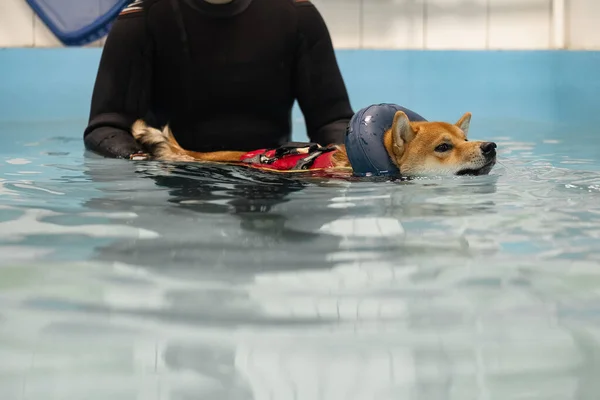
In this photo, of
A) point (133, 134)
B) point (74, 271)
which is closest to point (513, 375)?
point (74, 271)

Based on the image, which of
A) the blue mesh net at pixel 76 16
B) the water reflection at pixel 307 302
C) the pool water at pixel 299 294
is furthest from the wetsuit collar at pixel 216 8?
the blue mesh net at pixel 76 16

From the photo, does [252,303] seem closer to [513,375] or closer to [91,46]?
[513,375]

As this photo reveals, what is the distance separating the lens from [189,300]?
108 centimetres

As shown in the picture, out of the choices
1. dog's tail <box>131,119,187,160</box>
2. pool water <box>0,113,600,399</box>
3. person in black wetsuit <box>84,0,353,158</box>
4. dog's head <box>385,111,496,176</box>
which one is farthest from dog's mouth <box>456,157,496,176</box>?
dog's tail <box>131,119,187,160</box>

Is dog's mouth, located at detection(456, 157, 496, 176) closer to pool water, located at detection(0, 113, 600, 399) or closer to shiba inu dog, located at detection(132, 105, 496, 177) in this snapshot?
shiba inu dog, located at detection(132, 105, 496, 177)

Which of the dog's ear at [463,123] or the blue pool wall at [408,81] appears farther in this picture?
the blue pool wall at [408,81]

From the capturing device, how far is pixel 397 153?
2.28 m

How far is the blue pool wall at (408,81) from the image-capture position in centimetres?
511

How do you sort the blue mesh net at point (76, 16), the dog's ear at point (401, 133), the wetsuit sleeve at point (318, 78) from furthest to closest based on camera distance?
the blue mesh net at point (76, 16) → the wetsuit sleeve at point (318, 78) → the dog's ear at point (401, 133)

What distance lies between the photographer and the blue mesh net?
5.68 metres

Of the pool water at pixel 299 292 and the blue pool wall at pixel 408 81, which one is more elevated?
the blue pool wall at pixel 408 81

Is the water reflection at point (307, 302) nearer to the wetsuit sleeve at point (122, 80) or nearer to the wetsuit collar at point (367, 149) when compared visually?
the wetsuit collar at point (367, 149)

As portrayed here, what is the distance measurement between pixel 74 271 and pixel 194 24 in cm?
175

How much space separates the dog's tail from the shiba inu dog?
27 cm
